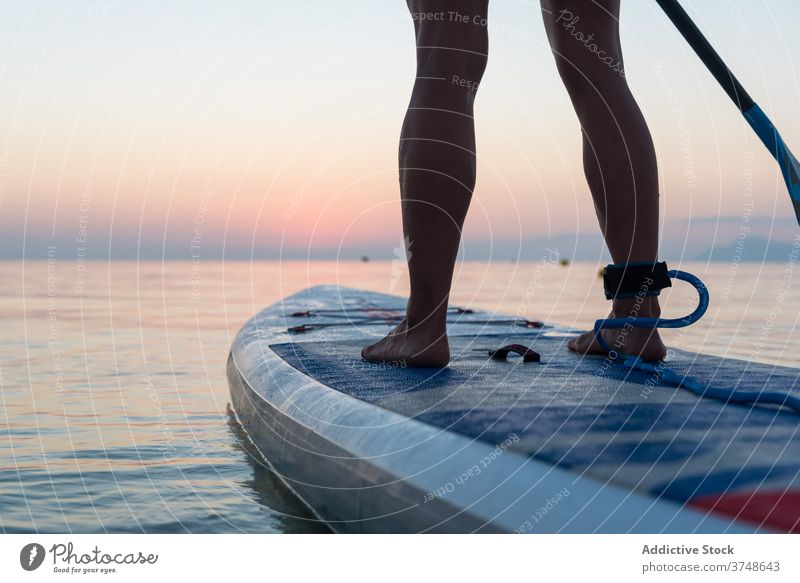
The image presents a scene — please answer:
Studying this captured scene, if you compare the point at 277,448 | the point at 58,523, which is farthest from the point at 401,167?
the point at 58,523

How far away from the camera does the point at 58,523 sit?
6.47 ft

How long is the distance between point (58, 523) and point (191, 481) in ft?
1.36

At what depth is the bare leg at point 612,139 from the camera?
213 cm

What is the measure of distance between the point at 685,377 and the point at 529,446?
76 centimetres

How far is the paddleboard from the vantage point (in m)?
1.07

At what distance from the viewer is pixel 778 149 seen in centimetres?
227

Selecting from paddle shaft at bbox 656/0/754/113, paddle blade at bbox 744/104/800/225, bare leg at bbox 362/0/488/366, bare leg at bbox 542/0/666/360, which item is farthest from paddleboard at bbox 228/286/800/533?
paddle shaft at bbox 656/0/754/113

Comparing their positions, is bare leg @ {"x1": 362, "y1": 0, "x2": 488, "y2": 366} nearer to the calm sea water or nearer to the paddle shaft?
the calm sea water

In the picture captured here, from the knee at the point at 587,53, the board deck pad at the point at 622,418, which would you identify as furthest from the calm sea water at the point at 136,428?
the knee at the point at 587,53

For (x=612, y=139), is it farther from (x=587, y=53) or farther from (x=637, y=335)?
(x=637, y=335)

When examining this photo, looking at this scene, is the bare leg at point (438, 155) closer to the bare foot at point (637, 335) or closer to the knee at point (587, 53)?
the knee at point (587, 53)
